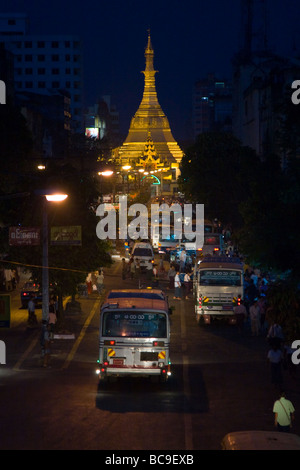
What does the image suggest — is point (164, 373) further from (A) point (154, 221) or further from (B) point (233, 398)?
(A) point (154, 221)

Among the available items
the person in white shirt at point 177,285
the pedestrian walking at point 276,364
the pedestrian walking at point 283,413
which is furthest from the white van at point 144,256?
the pedestrian walking at point 283,413

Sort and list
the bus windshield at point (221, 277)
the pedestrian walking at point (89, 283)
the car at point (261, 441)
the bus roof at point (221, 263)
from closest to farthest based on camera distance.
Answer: the car at point (261, 441) < the bus windshield at point (221, 277) < the bus roof at point (221, 263) < the pedestrian walking at point (89, 283)

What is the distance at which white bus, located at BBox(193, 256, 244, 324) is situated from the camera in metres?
38.6

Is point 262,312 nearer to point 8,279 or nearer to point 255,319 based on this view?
point 255,319

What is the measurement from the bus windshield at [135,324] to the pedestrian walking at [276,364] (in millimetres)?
3043

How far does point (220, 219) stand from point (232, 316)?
4386cm

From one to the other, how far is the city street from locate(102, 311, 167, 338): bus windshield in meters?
1.51

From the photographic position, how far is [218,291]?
127 ft

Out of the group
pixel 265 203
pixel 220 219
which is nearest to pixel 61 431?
pixel 265 203

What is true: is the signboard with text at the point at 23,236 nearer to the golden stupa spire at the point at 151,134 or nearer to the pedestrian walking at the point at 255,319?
the pedestrian walking at the point at 255,319

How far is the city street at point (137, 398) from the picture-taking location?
18.6 meters

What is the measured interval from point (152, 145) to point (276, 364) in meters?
147

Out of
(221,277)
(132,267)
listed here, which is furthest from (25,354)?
(132,267)

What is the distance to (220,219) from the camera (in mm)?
82250
